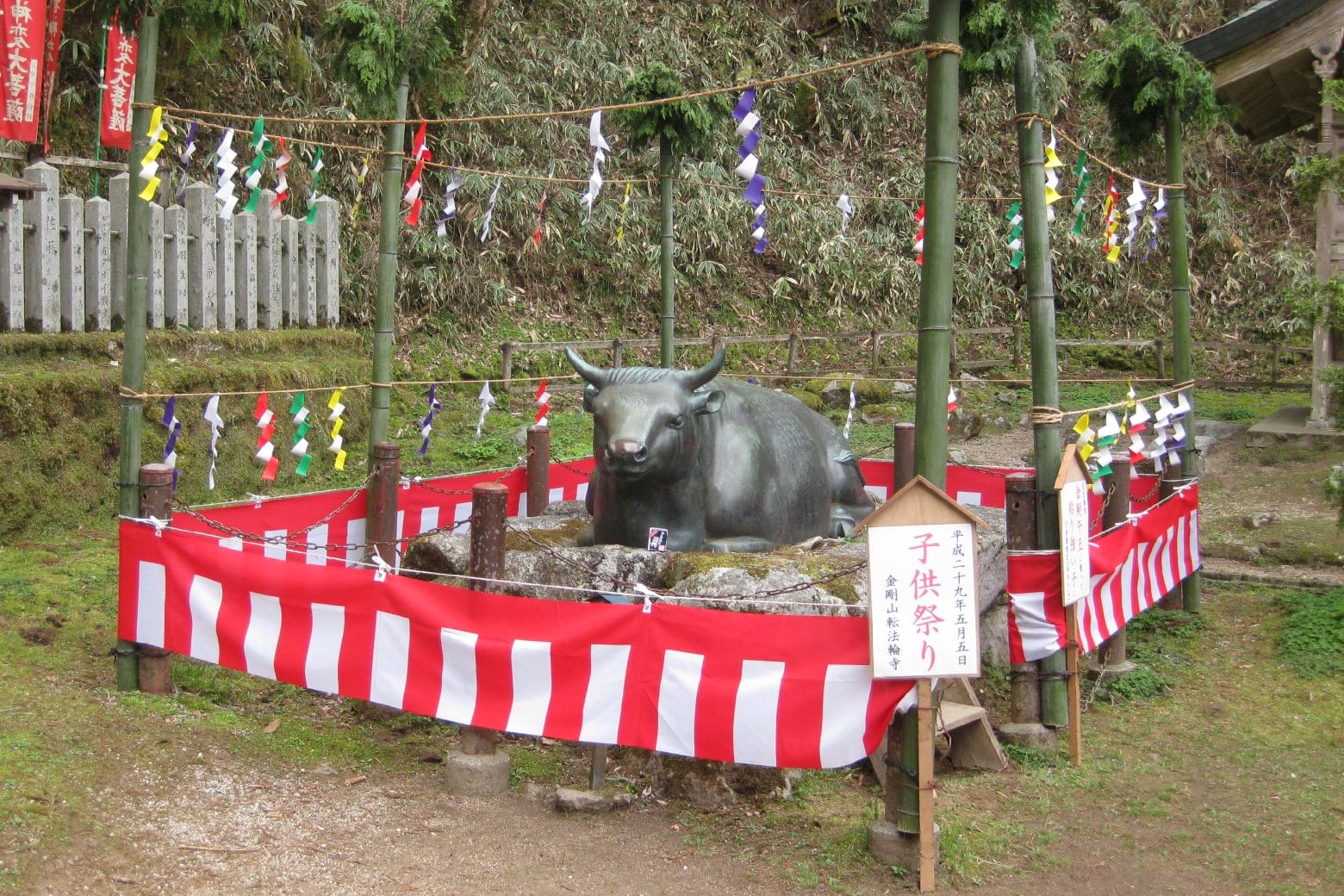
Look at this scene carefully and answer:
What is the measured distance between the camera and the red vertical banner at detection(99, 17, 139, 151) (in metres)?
13.1

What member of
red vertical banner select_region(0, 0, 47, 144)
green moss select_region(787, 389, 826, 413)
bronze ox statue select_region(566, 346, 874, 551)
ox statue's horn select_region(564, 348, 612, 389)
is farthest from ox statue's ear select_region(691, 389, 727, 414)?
green moss select_region(787, 389, 826, 413)

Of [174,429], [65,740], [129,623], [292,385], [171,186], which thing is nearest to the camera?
[65,740]

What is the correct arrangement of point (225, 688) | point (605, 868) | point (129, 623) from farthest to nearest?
point (225, 688) → point (129, 623) → point (605, 868)

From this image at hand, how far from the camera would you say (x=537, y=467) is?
10.0m

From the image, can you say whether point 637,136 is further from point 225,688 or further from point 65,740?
point 65,740

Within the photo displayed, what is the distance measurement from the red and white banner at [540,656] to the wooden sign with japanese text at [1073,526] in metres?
1.94

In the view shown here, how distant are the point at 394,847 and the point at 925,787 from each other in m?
2.37

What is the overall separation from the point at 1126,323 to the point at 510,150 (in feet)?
43.9

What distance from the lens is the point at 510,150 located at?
19047 millimetres

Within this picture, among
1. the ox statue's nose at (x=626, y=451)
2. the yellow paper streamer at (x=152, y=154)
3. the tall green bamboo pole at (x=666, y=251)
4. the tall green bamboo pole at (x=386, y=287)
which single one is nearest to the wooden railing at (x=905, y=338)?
the tall green bamboo pole at (x=666, y=251)

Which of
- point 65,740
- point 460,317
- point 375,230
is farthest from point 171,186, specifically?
point 65,740

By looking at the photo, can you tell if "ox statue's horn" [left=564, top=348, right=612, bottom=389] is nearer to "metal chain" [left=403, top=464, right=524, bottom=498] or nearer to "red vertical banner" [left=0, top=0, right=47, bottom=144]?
"metal chain" [left=403, top=464, right=524, bottom=498]

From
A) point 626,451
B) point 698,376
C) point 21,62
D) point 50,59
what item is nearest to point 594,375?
point 698,376

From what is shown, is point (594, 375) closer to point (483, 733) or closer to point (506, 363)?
point (483, 733)
